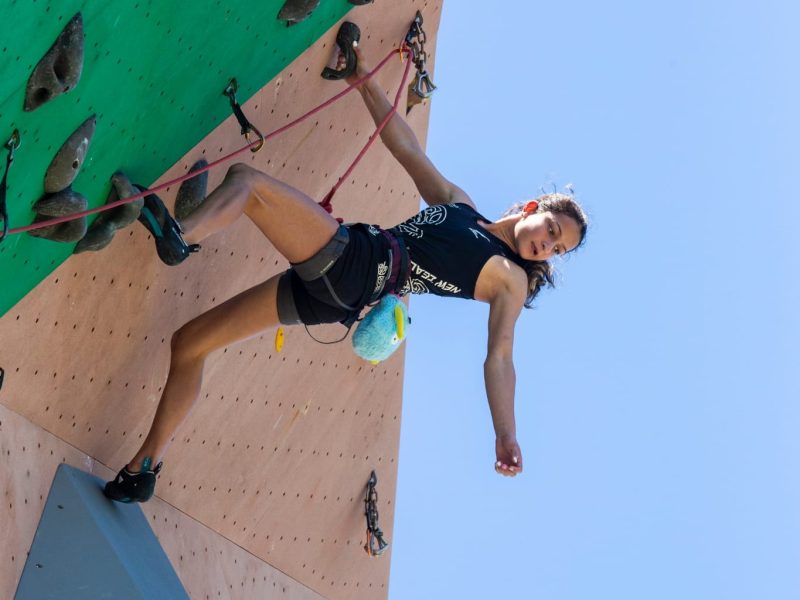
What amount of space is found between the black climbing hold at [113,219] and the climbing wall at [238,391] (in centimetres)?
6

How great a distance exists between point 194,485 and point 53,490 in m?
0.72

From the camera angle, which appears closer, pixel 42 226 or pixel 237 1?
pixel 42 226

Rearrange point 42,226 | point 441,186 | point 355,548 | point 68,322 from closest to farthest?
point 42,226 < point 68,322 < point 441,186 < point 355,548

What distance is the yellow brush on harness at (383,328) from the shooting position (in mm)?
2977

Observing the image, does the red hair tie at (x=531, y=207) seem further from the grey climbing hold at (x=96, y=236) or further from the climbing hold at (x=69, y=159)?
the climbing hold at (x=69, y=159)

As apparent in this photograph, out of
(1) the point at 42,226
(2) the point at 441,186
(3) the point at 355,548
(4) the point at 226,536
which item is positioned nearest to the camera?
(1) the point at 42,226

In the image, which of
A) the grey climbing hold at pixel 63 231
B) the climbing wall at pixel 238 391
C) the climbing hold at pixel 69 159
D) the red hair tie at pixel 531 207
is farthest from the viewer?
the red hair tie at pixel 531 207

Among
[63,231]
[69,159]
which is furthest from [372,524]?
[69,159]

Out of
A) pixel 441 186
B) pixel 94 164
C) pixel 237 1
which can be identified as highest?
pixel 441 186

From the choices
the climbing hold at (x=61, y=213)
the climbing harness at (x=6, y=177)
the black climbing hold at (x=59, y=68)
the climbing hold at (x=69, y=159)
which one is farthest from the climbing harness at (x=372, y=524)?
the black climbing hold at (x=59, y=68)

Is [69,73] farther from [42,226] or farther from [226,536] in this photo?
[226,536]

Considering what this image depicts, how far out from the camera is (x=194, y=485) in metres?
3.59

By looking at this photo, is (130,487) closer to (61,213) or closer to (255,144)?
(61,213)

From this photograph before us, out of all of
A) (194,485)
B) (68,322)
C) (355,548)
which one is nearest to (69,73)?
(68,322)
